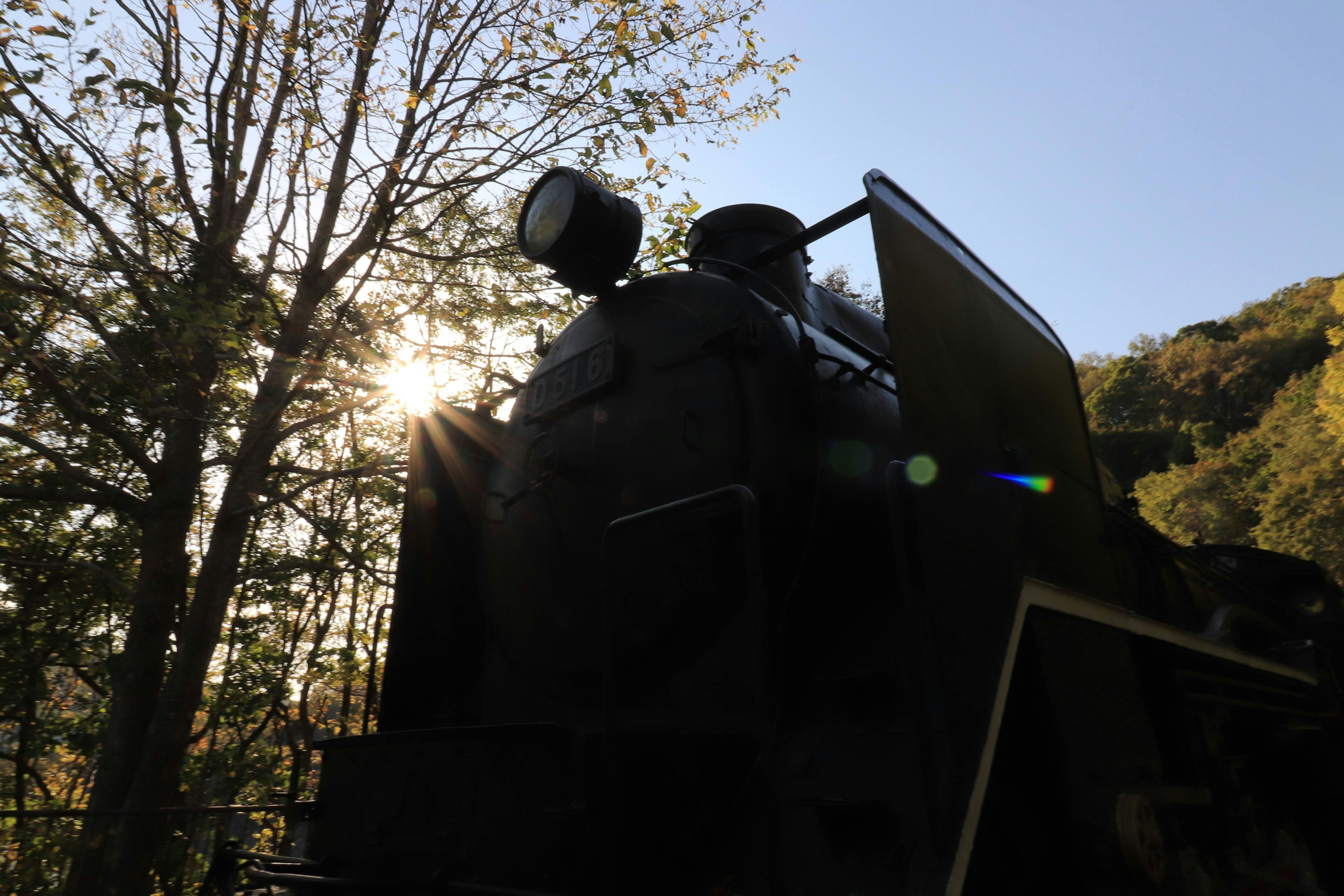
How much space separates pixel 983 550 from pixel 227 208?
8.27 meters

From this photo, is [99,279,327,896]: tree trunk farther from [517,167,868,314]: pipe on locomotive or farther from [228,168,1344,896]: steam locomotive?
[228,168,1344,896]: steam locomotive

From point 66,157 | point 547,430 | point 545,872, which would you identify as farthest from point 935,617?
point 66,157

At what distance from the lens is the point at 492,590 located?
2900mm

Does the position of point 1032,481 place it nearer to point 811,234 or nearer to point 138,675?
point 811,234

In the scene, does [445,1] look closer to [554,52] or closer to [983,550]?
[554,52]

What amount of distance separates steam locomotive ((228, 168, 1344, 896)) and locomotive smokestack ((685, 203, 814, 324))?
0.05 ft

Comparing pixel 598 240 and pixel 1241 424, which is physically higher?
pixel 1241 424

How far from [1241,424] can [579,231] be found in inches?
1818

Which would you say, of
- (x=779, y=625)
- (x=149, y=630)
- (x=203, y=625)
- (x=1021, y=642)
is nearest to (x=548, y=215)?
(x=779, y=625)

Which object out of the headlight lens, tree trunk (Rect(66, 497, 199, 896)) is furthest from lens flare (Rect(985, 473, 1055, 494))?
tree trunk (Rect(66, 497, 199, 896))

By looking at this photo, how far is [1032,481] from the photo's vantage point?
227 centimetres

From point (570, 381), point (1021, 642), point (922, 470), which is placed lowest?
point (1021, 642)

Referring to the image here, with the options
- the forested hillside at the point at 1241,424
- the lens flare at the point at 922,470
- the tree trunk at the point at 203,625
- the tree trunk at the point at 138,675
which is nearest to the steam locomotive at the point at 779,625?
the lens flare at the point at 922,470

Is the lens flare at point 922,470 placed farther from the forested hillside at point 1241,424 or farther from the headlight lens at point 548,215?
the forested hillside at point 1241,424
